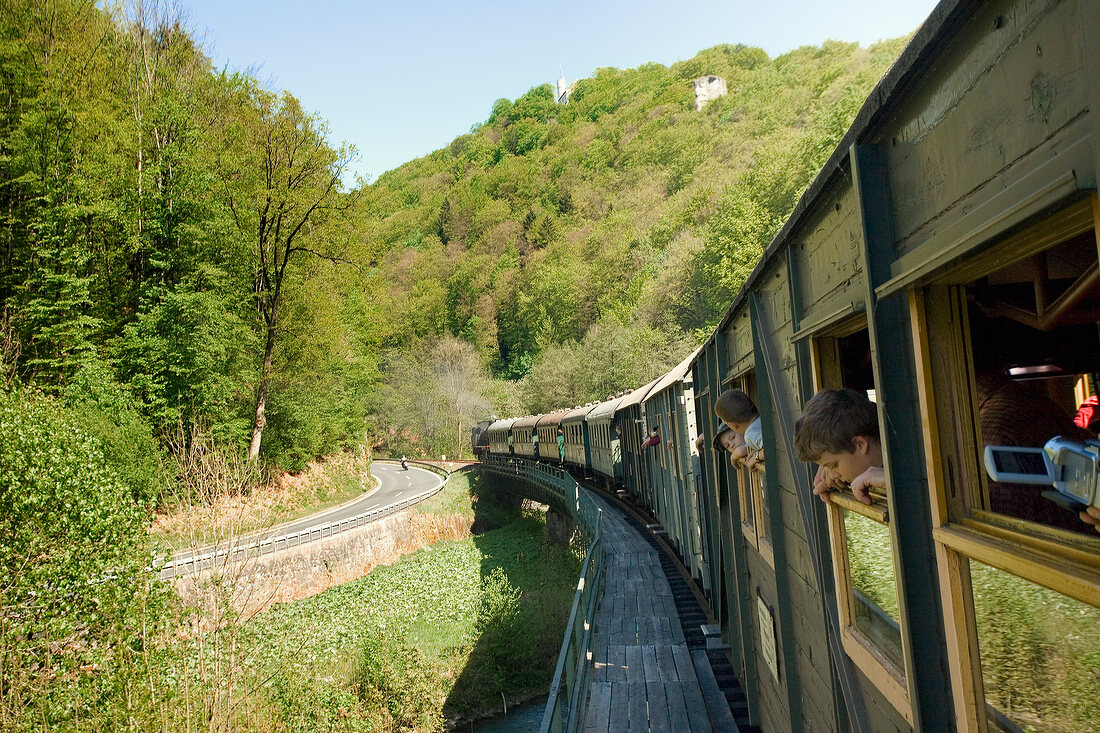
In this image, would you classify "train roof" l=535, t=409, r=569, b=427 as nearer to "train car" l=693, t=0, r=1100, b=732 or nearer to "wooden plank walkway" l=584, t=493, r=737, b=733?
"wooden plank walkway" l=584, t=493, r=737, b=733

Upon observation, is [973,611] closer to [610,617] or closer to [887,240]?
[887,240]

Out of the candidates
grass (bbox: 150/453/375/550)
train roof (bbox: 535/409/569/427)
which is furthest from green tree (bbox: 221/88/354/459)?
train roof (bbox: 535/409/569/427)

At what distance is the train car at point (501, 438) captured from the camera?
157 ft

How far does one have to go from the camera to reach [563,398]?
2404 inches

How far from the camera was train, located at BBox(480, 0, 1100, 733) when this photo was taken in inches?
48.6

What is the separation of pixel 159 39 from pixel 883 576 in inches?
1573

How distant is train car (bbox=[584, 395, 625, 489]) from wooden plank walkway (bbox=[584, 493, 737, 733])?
10030mm

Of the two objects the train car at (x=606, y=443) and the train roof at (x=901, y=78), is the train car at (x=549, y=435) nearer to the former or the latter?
the train car at (x=606, y=443)

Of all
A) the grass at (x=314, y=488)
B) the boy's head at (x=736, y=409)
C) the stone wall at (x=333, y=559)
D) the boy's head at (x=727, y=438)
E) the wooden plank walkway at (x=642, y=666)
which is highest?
the boy's head at (x=736, y=409)

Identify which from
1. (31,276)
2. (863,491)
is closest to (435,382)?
(31,276)

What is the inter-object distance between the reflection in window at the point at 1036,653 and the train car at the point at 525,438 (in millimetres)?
39001

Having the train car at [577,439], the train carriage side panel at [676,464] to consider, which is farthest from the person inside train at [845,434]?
the train car at [577,439]

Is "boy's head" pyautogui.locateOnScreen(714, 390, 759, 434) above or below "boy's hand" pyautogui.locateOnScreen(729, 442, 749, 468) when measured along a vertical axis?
above

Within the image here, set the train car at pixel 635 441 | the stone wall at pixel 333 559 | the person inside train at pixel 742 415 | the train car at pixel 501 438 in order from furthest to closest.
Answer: the train car at pixel 501 438 → the stone wall at pixel 333 559 → the train car at pixel 635 441 → the person inside train at pixel 742 415
